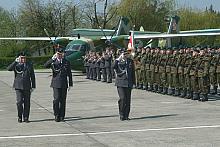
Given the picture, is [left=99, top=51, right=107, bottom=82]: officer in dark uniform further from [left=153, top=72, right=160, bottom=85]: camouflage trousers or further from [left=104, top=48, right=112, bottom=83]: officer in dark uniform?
[left=153, top=72, right=160, bottom=85]: camouflage trousers

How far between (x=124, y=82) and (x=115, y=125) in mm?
1371

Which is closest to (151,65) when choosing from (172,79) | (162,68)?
(162,68)

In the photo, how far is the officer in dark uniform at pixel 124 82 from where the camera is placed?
42.0ft

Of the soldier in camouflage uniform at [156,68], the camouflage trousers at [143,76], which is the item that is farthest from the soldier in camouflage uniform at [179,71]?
the camouflage trousers at [143,76]

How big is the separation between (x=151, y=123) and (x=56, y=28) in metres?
50.5

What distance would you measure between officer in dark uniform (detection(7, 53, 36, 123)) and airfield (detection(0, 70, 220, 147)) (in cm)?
34

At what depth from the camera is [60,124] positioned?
1222 centimetres

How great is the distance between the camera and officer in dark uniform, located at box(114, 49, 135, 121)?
42.0 feet

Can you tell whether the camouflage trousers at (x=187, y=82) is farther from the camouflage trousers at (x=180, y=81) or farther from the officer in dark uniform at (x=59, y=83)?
the officer in dark uniform at (x=59, y=83)

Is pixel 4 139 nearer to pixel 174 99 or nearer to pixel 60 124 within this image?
pixel 60 124

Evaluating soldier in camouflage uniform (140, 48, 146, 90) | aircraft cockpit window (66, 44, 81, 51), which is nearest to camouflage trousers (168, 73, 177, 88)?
soldier in camouflage uniform (140, 48, 146, 90)

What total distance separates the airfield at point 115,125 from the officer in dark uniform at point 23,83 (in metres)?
0.34

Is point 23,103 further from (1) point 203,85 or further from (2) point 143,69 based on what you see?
(2) point 143,69

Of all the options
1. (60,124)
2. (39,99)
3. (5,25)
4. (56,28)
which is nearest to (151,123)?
(60,124)
